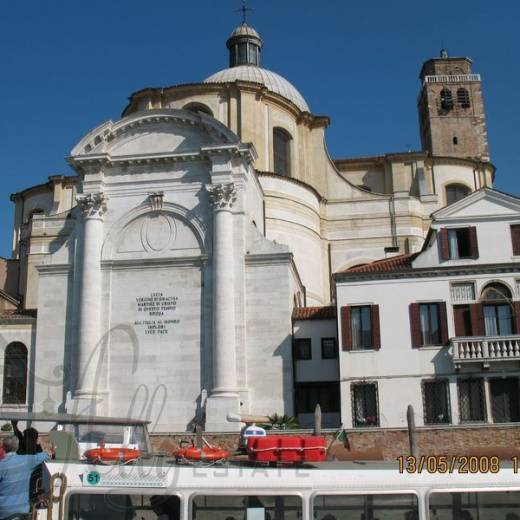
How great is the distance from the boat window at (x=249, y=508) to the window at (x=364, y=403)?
2050cm

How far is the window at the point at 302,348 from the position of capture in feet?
115

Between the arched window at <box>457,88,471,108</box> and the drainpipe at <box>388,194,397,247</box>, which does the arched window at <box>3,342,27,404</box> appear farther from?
the arched window at <box>457,88,471,108</box>

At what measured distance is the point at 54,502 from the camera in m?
11.1

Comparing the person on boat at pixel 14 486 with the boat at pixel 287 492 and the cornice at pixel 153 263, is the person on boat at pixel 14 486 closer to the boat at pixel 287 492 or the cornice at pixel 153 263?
the boat at pixel 287 492

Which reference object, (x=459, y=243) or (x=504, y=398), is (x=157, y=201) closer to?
(x=459, y=243)

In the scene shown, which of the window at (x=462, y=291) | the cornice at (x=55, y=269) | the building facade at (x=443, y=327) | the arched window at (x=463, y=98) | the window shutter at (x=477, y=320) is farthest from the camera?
the arched window at (x=463, y=98)

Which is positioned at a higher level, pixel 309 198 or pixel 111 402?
pixel 309 198

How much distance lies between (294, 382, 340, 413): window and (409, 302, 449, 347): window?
5080mm

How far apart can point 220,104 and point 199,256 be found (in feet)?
46.7

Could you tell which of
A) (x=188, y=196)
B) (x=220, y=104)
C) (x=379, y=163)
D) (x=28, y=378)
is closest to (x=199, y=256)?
(x=188, y=196)

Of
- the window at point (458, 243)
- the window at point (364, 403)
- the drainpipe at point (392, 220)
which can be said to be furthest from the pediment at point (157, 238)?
the drainpipe at point (392, 220)

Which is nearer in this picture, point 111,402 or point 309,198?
point 111,402

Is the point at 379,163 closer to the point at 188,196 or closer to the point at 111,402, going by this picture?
the point at 188,196

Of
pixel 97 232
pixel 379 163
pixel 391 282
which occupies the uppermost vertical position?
pixel 379 163
